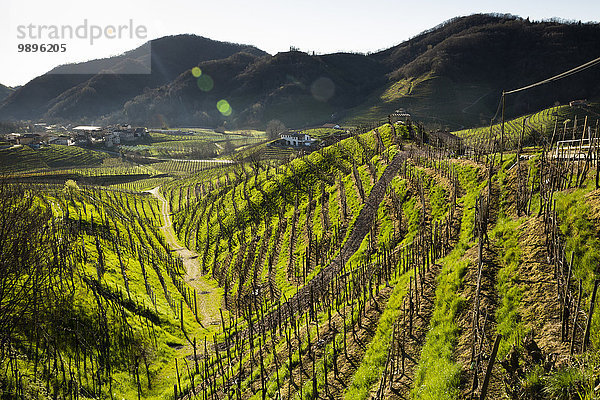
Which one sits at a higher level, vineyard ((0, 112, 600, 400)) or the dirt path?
vineyard ((0, 112, 600, 400))

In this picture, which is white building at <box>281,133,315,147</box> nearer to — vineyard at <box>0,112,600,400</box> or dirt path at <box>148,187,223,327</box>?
dirt path at <box>148,187,223,327</box>

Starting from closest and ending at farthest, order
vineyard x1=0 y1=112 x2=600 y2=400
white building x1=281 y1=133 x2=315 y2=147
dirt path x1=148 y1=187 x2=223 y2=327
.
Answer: vineyard x1=0 y1=112 x2=600 y2=400 → dirt path x1=148 y1=187 x2=223 y2=327 → white building x1=281 y1=133 x2=315 y2=147

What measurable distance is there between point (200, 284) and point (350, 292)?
1504 inches

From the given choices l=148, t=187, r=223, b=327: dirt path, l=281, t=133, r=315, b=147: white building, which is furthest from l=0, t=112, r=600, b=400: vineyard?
l=281, t=133, r=315, b=147: white building

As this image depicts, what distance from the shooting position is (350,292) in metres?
29.7

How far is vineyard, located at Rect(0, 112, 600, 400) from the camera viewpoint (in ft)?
48.3

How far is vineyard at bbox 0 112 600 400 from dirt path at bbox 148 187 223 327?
371mm

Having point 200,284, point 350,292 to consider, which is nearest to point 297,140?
point 200,284

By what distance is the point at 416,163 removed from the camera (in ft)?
164

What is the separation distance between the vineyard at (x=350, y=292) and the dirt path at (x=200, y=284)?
37 centimetres

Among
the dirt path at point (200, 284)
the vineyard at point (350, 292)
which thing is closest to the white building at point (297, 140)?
the dirt path at point (200, 284)

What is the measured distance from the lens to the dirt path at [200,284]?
1921 inches

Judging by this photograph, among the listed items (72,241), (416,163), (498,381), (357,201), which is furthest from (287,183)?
(498,381)

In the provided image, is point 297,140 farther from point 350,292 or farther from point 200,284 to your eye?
point 350,292
